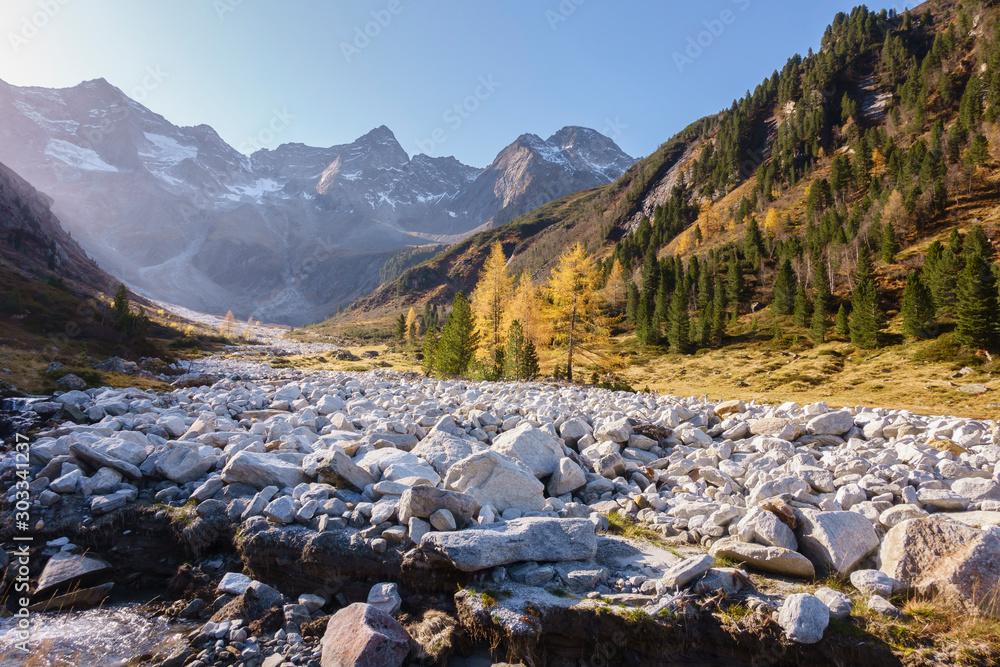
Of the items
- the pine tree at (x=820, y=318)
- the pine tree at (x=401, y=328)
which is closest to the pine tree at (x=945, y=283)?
the pine tree at (x=820, y=318)

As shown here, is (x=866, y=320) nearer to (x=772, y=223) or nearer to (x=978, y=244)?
(x=978, y=244)

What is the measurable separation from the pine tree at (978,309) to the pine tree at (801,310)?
18.9 metres

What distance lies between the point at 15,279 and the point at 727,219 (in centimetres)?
12289

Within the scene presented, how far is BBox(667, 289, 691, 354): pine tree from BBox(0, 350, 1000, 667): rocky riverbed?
1917 inches

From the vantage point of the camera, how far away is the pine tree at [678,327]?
54.7 m

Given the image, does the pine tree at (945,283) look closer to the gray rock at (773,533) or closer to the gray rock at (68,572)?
the gray rock at (773,533)

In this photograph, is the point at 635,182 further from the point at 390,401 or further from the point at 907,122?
the point at 390,401

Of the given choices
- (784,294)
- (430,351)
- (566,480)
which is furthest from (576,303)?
(784,294)

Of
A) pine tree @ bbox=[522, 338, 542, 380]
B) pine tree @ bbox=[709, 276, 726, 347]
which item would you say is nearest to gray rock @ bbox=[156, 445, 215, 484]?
pine tree @ bbox=[522, 338, 542, 380]

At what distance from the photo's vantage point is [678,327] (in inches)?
2189

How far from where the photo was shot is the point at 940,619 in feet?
10.9

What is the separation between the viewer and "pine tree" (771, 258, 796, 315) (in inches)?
2301

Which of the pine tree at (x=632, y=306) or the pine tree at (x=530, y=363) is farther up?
the pine tree at (x=632, y=306)

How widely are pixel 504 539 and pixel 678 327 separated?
56.8 metres
